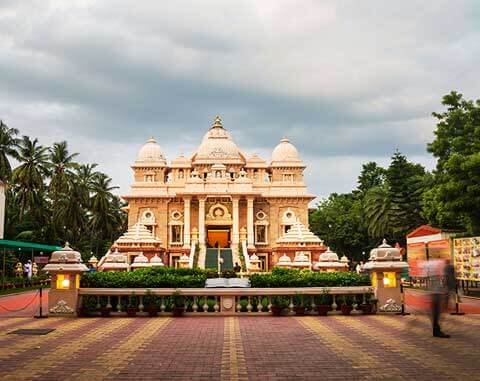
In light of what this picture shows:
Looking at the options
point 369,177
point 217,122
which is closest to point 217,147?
point 217,122

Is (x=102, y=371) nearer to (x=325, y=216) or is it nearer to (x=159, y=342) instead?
(x=159, y=342)

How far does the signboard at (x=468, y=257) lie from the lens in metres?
23.4

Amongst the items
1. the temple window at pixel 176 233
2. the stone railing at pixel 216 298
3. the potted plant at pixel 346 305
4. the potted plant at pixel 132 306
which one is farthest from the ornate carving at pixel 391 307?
the temple window at pixel 176 233

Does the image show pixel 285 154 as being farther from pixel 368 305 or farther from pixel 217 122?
pixel 368 305

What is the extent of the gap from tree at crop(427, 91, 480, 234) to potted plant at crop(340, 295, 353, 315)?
10.3 meters

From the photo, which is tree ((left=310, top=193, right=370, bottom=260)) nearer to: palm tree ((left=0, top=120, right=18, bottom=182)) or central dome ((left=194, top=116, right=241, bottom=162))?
central dome ((left=194, top=116, right=241, bottom=162))

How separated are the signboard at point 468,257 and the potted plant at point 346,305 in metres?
10.0

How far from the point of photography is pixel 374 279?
651 inches

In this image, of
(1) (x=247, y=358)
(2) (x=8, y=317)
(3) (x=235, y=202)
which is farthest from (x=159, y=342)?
(3) (x=235, y=202)

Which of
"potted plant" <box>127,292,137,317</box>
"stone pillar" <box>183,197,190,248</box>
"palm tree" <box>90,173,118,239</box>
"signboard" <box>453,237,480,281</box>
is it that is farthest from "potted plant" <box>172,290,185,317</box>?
"palm tree" <box>90,173,118,239</box>

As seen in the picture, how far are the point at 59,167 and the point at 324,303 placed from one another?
137ft

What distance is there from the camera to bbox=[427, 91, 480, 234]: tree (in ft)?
77.4

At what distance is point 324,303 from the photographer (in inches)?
635

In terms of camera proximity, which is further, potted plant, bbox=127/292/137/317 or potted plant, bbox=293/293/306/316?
potted plant, bbox=293/293/306/316
